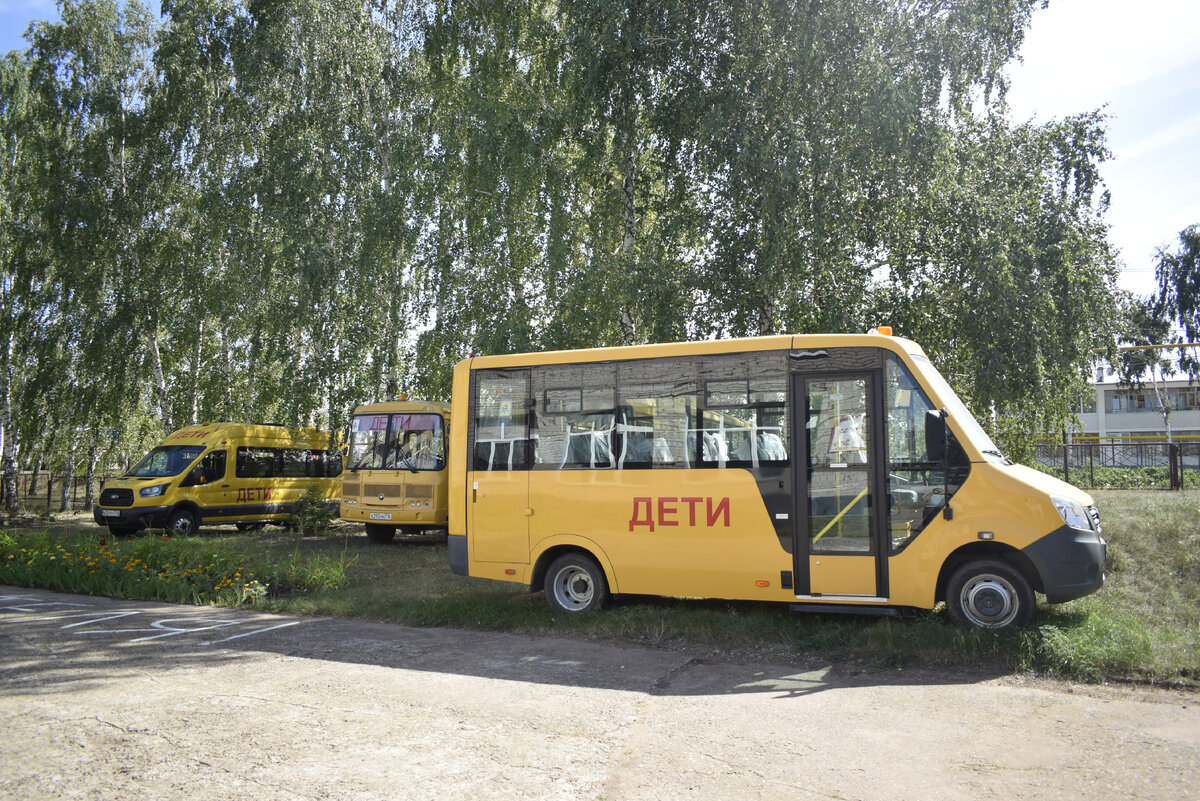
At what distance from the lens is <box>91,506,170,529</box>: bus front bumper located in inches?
713

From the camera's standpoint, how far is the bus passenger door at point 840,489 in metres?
7.75

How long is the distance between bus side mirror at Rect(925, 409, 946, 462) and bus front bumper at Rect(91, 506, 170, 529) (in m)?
17.1

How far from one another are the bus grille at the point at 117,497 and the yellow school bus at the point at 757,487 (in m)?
12.3

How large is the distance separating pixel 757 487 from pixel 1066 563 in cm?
278

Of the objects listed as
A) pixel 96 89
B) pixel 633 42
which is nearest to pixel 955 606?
pixel 633 42

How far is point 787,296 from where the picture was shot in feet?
46.3

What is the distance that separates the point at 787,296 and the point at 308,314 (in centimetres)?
1249

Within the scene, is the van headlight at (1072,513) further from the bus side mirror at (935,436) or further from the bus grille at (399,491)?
the bus grille at (399,491)

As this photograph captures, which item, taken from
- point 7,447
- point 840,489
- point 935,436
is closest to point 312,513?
point 7,447

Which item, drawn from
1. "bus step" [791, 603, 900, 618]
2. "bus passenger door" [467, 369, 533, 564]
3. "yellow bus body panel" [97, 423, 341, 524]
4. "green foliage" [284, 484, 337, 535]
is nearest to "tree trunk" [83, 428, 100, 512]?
"yellow bus body panel" [97, 423, 341, 524]

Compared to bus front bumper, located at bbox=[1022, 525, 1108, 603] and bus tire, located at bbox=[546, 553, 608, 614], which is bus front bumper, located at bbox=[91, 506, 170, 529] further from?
bus front bumper, located at bbox=[1022, 525, 1108, 603]

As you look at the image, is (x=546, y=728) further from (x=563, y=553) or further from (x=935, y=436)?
(x=935, y=436)

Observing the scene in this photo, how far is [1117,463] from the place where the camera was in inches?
941

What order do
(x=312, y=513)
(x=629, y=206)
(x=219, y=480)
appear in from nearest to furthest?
(x=629, y=206)
(x=219, y=480)
(x=312, y=513)
